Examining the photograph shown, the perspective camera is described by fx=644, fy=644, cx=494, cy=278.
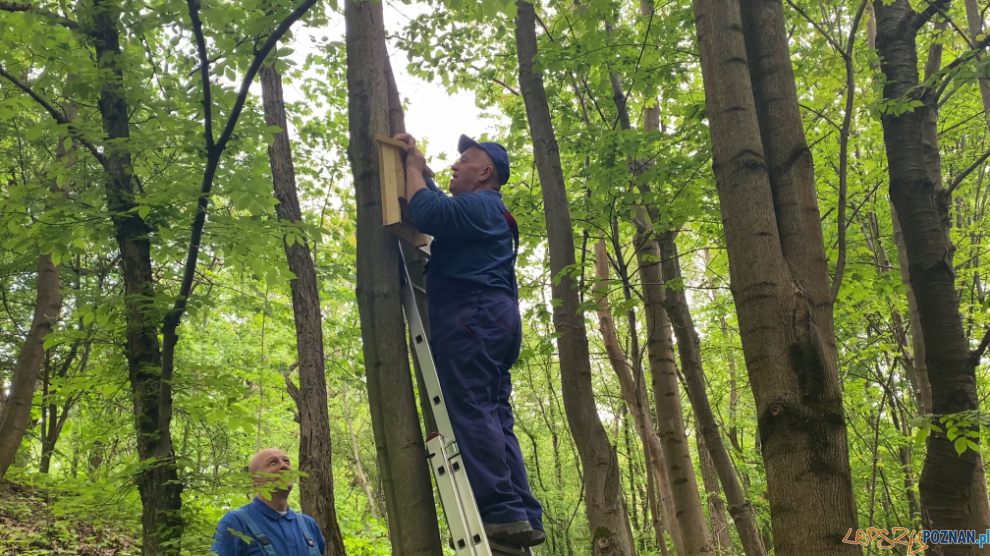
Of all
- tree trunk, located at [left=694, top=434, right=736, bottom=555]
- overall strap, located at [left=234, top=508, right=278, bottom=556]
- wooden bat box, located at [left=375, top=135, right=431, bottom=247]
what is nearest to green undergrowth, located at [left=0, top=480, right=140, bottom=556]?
overall strap, located at [left=234, top=508, right=278, bottom=556]

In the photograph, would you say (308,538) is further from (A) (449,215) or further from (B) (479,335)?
(A) (449,215)

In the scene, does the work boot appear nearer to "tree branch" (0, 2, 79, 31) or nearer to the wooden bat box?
the wooden bat box

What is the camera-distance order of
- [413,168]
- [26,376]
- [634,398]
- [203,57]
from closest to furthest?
[413,168], [203,57], [26,376], [634,398]

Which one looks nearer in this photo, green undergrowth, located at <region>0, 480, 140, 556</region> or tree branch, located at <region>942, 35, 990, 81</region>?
tree branch, located at <region>942, 35, 990, 81</region>

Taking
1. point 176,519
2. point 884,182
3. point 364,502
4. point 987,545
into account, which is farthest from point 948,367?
point 364,502

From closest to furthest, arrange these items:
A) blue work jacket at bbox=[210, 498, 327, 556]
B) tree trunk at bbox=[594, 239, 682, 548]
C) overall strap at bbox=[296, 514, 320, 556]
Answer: blue work jacket at bbox=[210, 498, 327, 556]
overall strap at bbox=[296, 514, 320, 556]
tree trunk at bbox=[594, 239, 682, 548]

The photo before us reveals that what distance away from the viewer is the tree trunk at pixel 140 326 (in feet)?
11.6

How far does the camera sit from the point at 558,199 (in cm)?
562

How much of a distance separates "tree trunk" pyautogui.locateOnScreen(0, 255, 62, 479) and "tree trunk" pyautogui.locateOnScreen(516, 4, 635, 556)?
5869 millimetres

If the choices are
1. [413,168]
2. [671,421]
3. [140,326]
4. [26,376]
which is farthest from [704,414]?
[26,376]

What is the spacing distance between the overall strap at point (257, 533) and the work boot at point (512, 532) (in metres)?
2.21

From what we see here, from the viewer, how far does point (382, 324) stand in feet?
7.73

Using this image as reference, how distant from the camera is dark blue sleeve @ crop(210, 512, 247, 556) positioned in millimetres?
3711

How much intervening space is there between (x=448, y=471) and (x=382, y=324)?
1.96 feet
